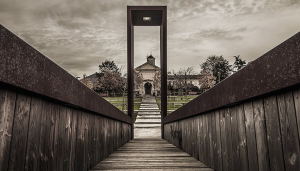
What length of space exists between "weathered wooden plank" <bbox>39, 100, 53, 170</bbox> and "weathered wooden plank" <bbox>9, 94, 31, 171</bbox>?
0.13 m

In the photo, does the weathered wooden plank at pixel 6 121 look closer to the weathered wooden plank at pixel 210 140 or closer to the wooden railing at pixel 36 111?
the wooden railing at pixel 36 111

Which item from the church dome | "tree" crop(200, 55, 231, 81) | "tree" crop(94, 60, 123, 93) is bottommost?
"tree" crop(94, 60, 123, 93)

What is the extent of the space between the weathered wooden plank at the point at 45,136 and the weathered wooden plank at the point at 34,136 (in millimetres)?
27

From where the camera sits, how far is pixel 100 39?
1700 centimetres

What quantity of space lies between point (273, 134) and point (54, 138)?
3.29 feet

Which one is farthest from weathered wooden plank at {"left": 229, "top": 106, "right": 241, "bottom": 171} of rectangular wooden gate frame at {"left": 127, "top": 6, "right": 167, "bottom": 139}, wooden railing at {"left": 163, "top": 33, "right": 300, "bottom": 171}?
rectangular wooden gate frame at {"left": 127, "top": 6, "right": 167, "bottom": 139}

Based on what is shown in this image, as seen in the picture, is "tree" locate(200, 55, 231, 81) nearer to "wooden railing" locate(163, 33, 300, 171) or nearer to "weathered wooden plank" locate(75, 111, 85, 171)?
"wooden railing" locate(163, 33, 300, 171)

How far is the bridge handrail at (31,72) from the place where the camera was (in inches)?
24.2

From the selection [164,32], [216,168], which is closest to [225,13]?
[164,32]

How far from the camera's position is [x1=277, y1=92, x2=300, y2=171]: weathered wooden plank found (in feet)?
2.42

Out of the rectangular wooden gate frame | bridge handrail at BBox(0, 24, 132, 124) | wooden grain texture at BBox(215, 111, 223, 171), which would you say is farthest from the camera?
the rectangular wooden gate frame

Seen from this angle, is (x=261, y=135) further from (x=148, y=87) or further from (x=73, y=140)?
(x=148, y=87)

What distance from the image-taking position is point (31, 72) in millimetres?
755

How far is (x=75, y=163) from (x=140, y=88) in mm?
41984
